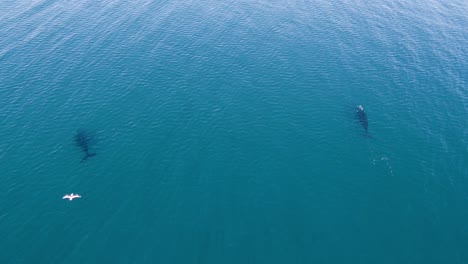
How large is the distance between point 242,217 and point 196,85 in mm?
60600

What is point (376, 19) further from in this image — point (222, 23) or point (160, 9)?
point (160, 9)

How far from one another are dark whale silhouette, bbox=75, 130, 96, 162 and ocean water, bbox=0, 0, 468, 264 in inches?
81.7

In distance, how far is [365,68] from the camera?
5600 inches

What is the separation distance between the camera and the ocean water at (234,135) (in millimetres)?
85125

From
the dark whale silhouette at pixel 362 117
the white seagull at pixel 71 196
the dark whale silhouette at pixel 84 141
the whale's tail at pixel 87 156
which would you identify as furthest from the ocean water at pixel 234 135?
the dark whale silhouette at pixel 362 117

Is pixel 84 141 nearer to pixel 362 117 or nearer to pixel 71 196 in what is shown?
pixel 71 196

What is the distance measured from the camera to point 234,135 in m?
113

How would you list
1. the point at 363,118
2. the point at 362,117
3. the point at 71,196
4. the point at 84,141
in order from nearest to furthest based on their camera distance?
the point at 71,196
the point at 84,141
the point at 363,118
the point at 362,117

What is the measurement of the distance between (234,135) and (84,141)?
4585 centimetres

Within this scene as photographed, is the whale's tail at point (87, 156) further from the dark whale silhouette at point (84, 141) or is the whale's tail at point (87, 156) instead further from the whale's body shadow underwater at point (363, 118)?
the whale's body shadow underwater at point (363, 118)

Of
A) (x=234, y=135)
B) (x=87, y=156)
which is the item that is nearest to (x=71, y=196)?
(x=87, y=156)

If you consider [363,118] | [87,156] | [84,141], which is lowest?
[363,118]

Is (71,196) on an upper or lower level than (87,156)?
lower

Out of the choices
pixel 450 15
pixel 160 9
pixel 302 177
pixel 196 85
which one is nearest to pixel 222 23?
pixel 160 9
